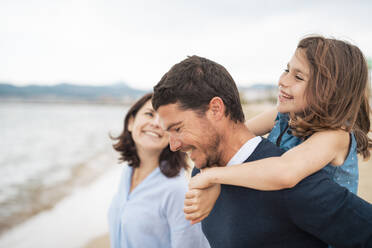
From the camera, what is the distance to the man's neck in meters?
1.60

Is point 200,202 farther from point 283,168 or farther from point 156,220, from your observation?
point 156,220

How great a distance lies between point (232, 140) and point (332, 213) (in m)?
0.62

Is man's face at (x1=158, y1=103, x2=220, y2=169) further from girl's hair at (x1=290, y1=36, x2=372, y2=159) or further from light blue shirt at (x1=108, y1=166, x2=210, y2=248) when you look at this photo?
light blue shirt at (x1=108, y1=166, x2=210, y2=248)

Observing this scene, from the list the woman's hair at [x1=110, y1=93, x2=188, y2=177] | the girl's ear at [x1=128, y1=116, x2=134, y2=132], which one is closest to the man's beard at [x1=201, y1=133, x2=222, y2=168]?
the woman's hair at [x1=110, y1=93, x2=188, y2=177]

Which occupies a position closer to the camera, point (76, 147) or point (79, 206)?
point (79, 206)

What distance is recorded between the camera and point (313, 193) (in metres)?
1.25

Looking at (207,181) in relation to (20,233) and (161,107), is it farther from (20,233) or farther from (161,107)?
(20,233)

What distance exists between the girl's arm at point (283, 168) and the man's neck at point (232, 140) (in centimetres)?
15

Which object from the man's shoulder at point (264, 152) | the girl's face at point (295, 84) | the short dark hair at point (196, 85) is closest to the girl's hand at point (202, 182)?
the man's shoulder at point (264, 152)

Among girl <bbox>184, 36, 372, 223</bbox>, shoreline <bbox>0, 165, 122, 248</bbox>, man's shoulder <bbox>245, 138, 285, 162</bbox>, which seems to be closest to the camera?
girl <bbox>184, 36, 372, 223</bbox>

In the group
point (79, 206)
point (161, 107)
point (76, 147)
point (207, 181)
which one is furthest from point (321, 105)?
point (76, 147)

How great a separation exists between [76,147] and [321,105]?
1931 centimetres

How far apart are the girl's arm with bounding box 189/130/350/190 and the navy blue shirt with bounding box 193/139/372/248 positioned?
0.19ft

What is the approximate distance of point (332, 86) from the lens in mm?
1661
